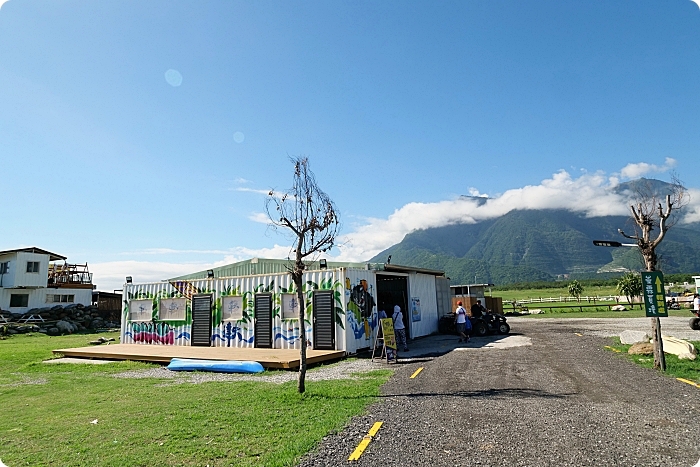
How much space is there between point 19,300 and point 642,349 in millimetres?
45480

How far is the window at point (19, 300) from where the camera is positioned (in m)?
36.5

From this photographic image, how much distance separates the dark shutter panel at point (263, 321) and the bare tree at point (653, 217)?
12.2 meters

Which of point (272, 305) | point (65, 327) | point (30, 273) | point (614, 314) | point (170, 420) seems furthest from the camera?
point (30, 273)

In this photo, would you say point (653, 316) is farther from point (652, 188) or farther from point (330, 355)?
point (330, 355)

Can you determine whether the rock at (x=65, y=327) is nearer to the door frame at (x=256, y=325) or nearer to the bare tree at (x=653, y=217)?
the door frame at (x=256, y=325)

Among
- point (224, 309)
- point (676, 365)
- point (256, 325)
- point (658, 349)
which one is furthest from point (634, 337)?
point (224, 309)

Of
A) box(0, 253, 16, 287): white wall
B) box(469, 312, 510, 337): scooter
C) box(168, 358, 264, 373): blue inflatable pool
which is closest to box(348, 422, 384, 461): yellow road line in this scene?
box(168, 358, 264, 373): blue inflatable pool

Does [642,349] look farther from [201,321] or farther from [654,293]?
[201,321]

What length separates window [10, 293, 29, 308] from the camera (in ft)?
120

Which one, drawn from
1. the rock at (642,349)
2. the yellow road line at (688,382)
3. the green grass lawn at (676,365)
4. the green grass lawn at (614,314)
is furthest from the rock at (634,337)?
the green grass lawn at (614,314)

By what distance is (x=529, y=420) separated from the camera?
635cm

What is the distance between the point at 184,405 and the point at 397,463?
495 centimetres

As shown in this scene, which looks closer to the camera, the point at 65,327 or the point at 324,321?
the point at 324,321

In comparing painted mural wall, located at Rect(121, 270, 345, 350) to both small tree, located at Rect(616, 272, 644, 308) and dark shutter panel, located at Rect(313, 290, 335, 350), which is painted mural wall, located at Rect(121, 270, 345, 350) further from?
small tree, located at Rect(616, 272, 644, 308)
